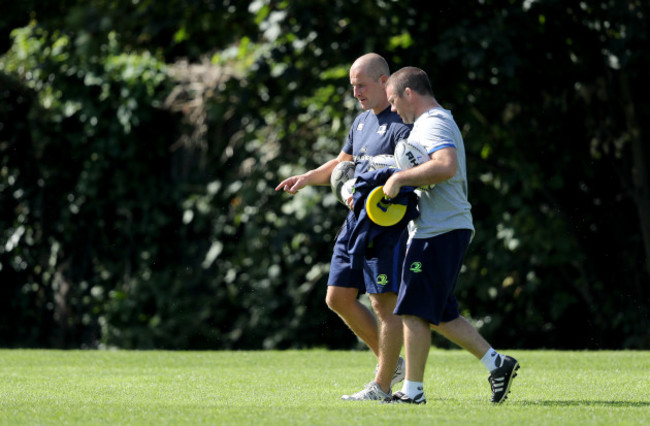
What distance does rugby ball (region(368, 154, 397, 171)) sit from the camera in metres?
5.38

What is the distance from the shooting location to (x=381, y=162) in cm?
543

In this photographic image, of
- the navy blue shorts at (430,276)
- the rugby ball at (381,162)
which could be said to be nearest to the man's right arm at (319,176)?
the rugby ball at (381,162)

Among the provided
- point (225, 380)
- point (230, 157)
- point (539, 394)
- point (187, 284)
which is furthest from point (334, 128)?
point (539, 394)

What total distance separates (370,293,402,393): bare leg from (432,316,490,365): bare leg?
0.67 feet

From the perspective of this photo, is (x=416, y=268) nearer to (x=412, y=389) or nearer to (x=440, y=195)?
(x=440, y=195)

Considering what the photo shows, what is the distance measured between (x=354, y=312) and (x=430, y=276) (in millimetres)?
722

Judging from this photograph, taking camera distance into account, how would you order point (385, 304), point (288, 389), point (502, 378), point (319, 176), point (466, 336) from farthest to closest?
point (288, 389), point (319, 176), point (385, 304), point (466, 336), point (502, 378)

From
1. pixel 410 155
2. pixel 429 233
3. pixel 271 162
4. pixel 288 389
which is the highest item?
pixel 410 155

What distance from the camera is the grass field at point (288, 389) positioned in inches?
181

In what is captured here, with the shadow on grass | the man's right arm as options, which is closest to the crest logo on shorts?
the shadow on grass

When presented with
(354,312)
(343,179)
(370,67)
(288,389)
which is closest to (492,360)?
(354,312)

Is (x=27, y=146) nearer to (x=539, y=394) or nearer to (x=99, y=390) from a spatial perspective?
Result: (x=99, y=390)

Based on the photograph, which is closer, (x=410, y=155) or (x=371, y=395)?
(x=410, y=155)

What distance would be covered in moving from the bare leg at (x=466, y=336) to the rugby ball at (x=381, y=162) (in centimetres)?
80
